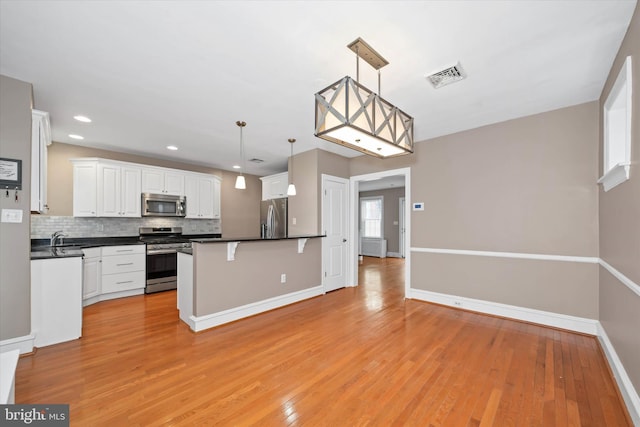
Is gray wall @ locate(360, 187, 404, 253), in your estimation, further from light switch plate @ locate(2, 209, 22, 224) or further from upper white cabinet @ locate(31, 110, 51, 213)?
light switch plate @ locate(2, 209, 22, 224)

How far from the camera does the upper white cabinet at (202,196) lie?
17.9 ft

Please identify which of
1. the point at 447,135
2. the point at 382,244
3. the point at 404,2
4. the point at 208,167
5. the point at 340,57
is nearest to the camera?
the point at 404,2

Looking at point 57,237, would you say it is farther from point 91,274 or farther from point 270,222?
point 270,222

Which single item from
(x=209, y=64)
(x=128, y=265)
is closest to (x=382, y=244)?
(x=128, y=265)

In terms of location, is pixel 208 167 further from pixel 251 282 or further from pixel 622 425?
pixel 622 425

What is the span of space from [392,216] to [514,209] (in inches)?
235

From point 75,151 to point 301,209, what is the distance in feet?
13.2

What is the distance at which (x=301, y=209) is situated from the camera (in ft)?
15.9

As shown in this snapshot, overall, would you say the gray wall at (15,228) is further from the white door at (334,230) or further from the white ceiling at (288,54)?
the white door at (334,230)

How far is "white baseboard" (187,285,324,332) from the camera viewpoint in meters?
3.04

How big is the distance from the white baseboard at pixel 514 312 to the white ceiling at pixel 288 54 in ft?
8.02

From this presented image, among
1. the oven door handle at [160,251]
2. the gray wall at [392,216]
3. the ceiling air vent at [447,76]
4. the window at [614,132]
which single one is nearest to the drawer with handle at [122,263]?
the oven door handle at [160,251]

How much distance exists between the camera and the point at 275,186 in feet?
18.4

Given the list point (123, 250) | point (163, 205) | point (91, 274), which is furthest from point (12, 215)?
point (163, 205)
